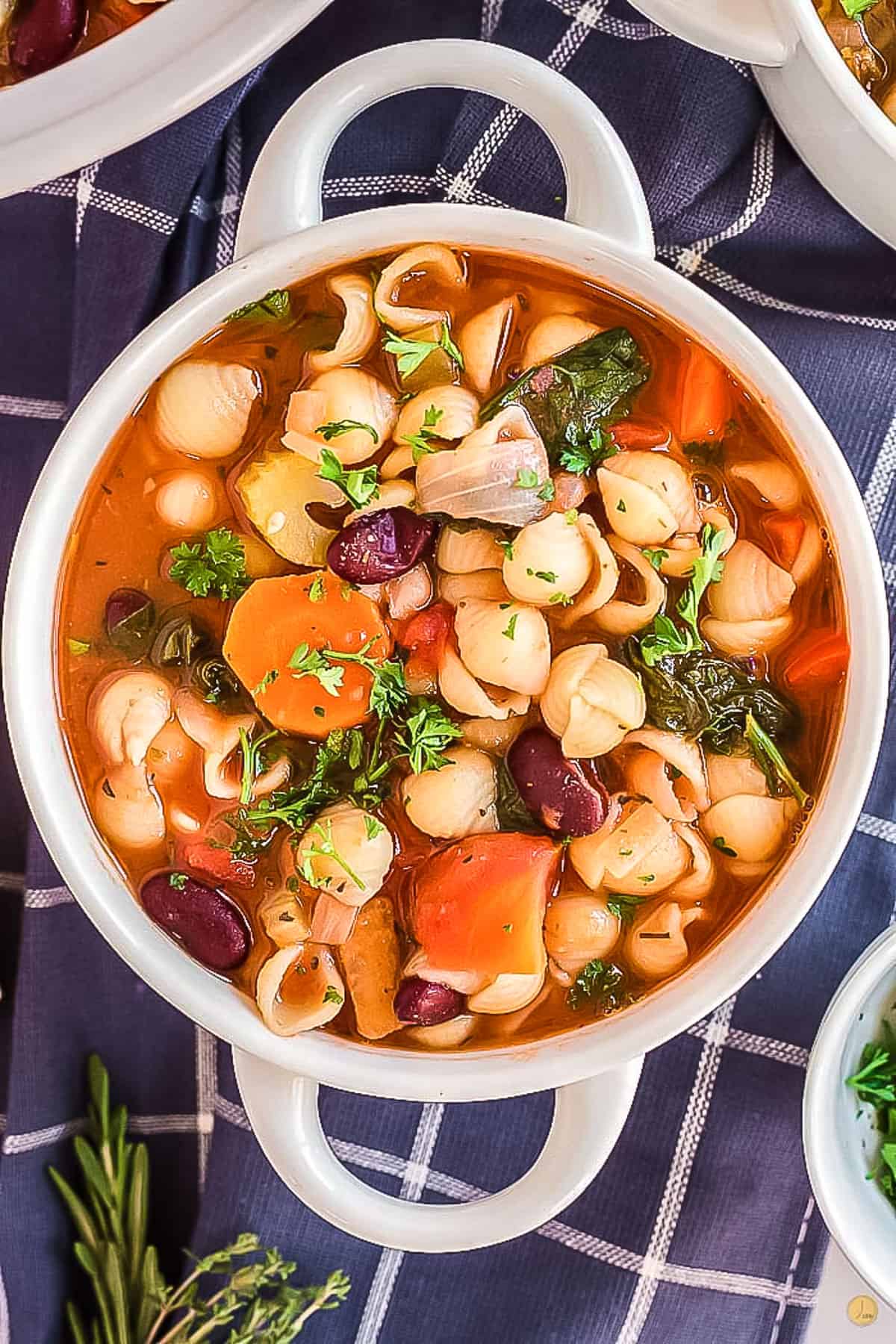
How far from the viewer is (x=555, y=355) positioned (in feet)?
4.54

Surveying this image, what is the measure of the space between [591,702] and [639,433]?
0.27 metres

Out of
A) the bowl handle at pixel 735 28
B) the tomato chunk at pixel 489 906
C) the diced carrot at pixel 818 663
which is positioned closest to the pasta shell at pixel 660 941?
the tomato chunk at pixel 489 906

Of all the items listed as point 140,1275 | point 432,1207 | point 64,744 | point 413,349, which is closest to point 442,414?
point 413,349

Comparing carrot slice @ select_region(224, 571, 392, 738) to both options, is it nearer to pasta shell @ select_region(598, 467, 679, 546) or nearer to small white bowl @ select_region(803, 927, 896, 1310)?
pasta shell @ select_region(598, 467, 679, 546)

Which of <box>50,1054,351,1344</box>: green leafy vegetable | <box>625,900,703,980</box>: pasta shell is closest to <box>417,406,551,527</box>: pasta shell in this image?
<box>625,900,703,980</box>: pasta shell

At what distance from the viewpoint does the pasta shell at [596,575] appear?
4.47 ft

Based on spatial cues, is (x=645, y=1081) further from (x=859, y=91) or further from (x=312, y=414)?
(x=859, y=91)

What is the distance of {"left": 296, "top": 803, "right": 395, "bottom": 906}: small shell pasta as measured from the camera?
1402 mm

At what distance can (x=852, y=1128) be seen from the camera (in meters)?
1.70

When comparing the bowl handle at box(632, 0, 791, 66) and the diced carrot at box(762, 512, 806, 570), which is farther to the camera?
the diced carrot at box(762, 512, 806, 570)

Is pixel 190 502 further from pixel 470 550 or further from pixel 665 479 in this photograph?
pixel 665 479

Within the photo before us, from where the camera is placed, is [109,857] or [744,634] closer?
[744,634]

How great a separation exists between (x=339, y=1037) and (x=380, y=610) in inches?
17.8

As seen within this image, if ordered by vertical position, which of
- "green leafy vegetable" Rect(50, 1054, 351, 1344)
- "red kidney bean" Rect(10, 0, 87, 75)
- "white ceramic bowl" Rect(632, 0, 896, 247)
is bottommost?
"green leafy vegetable" Rect(50, 1054, 351, 1344)
